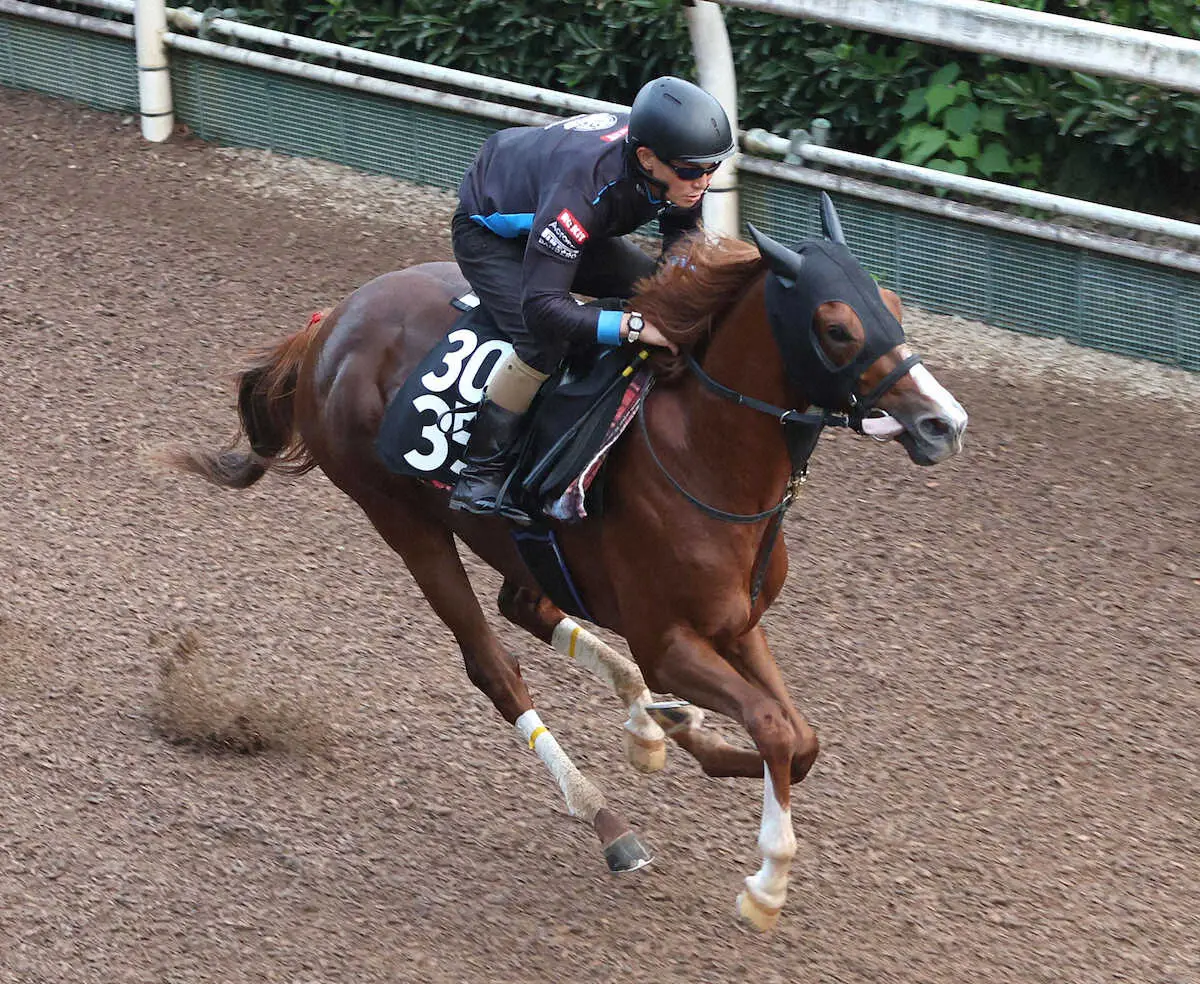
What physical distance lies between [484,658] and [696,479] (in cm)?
120

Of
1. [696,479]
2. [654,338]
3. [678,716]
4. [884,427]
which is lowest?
[678,716]

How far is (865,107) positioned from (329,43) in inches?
144

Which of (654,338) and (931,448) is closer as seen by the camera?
(931,448)

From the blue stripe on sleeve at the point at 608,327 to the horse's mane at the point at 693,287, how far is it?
128 millimetres

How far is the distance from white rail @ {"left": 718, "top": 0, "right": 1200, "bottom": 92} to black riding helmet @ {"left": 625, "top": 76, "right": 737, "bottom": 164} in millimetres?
3153

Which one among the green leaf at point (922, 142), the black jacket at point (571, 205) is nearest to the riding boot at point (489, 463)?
the black jacket at point (571, 205)

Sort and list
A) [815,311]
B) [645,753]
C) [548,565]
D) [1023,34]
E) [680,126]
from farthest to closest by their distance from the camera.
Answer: [1023,34] → [645,753] → [548,565] → [680,126] → [815,311]

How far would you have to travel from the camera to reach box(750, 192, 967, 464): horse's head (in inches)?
151

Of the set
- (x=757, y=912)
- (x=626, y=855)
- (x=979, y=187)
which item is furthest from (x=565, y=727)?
(x=979, y=187)

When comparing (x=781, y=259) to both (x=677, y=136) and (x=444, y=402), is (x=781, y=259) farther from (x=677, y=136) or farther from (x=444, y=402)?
(x=444, y=402)

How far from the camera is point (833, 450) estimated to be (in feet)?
24.1

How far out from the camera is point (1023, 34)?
7074 millimetres

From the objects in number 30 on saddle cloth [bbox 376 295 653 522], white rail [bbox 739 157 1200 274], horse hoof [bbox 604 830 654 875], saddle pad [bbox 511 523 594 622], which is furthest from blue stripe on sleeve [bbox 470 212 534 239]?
white rail [bbox 739 157 1200 274]

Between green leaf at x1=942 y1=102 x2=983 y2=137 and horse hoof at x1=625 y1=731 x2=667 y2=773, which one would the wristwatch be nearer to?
horse hoof at x1=625 y1=731 x2=667 y2=773
